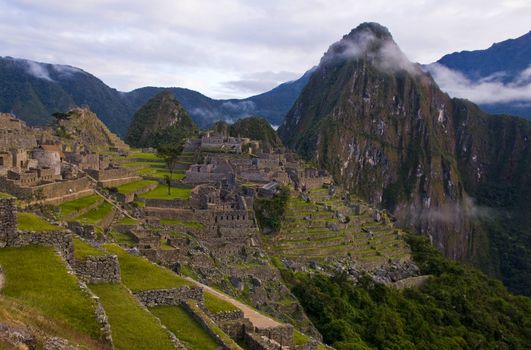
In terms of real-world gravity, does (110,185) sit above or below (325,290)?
above

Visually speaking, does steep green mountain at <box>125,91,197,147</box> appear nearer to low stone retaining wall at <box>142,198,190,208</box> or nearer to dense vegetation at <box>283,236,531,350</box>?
dense vegetation at <box>283,236,531,350</box>

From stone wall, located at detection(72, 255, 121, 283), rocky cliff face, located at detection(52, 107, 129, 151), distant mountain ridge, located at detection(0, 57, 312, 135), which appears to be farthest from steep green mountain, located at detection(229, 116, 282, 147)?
stone wall, located at detection(72, 255, 121, 283)

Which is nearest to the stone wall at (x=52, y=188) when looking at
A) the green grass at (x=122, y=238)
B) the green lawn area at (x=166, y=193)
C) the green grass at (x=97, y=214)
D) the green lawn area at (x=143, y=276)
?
the green grass at (x=97, y=214)

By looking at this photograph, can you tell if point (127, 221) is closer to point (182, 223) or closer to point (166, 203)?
point (182, 223)

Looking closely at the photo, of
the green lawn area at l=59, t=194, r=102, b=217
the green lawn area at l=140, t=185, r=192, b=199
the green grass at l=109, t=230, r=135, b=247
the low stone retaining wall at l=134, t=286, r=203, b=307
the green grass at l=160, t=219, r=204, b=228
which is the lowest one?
the green grass at l=160, t=219, r=204, b=228

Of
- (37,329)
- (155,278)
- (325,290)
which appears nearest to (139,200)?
(325,290)

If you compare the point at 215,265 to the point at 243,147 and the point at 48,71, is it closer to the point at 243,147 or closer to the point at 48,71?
the point at 243,147
